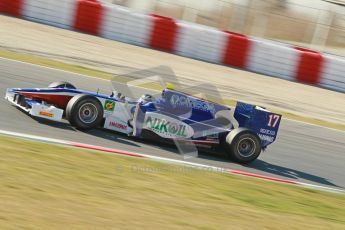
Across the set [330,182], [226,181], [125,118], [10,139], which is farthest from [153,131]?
[330,182]

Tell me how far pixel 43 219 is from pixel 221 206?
2.30 m

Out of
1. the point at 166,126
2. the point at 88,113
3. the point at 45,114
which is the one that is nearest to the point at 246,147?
the point at 166,126

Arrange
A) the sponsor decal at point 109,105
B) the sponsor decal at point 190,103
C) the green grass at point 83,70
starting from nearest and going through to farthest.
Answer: the sponsor decal at point 109,105 < the sponsor decal at point 190,103 < the green grass at point 83,70

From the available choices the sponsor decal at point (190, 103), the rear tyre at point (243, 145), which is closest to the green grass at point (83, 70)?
the rear tyre at point (243, 145)

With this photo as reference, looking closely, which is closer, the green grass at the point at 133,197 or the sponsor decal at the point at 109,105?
the green grass at the point at 133,197

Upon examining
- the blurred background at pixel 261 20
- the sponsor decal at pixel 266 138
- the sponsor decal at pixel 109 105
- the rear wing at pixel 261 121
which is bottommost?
the sponsor decal at pixel 266 138

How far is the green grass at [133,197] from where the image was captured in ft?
18.2

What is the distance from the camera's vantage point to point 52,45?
16.4 metres

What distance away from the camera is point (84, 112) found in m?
8.66

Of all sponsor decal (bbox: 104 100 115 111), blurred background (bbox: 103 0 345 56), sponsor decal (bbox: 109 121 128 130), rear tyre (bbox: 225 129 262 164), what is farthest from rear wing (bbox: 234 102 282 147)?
blurred background (bbox: 103 0 345 56)

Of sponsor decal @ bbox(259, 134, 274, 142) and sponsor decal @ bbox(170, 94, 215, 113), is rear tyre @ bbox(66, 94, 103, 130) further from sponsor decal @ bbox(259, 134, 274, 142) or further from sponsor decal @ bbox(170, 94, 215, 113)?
sponsor decal @ bbox(259, 134, 274, 142)

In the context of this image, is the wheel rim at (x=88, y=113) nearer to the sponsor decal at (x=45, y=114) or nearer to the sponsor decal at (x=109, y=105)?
the sponsor decal at (x=109, y=105)

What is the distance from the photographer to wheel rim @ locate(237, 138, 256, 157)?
9.30 metres

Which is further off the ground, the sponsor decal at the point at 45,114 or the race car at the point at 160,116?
the race car at the point at 160,116
